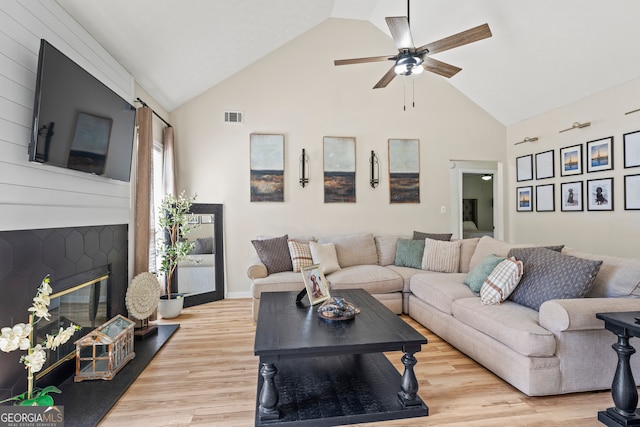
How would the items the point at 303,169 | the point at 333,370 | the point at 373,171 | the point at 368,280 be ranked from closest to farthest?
the point at 333,370 → the point at 368,280 → the point at 303,169 → the point at 373,171

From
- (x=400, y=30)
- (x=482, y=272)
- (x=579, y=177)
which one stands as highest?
(x=400, y=30)

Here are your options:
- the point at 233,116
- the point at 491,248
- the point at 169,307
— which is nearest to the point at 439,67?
the point at 491,248

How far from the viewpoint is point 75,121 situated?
2.19 meters

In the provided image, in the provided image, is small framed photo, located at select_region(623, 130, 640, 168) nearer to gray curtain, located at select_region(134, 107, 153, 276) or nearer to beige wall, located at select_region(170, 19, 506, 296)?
beige wall, located at select_region(170, 19, 506, 296)

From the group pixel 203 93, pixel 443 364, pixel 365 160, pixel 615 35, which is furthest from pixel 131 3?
pixel 615 35

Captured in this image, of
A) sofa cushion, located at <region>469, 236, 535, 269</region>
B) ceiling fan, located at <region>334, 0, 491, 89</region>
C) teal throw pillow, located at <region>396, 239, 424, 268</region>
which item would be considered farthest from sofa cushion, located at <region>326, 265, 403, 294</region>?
ceiling fan, located at <region>334, 0, 491, 89</region>

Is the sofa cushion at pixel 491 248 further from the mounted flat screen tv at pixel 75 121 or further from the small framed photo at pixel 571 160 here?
the mounted flat screen tv at pixel 75 121

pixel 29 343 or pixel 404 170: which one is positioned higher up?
pixel 404 170

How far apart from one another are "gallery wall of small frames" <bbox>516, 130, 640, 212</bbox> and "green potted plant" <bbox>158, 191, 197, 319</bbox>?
4918 mm

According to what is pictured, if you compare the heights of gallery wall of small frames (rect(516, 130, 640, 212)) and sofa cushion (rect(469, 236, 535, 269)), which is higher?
gallery wall of small frames (rect(516, 130, 640, 212))

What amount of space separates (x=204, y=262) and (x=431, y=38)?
14.5 feet

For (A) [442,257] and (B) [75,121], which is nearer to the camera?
(B) [75,121]

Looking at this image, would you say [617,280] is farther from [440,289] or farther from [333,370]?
[333,370]

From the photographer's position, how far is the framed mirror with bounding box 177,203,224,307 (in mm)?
4332
